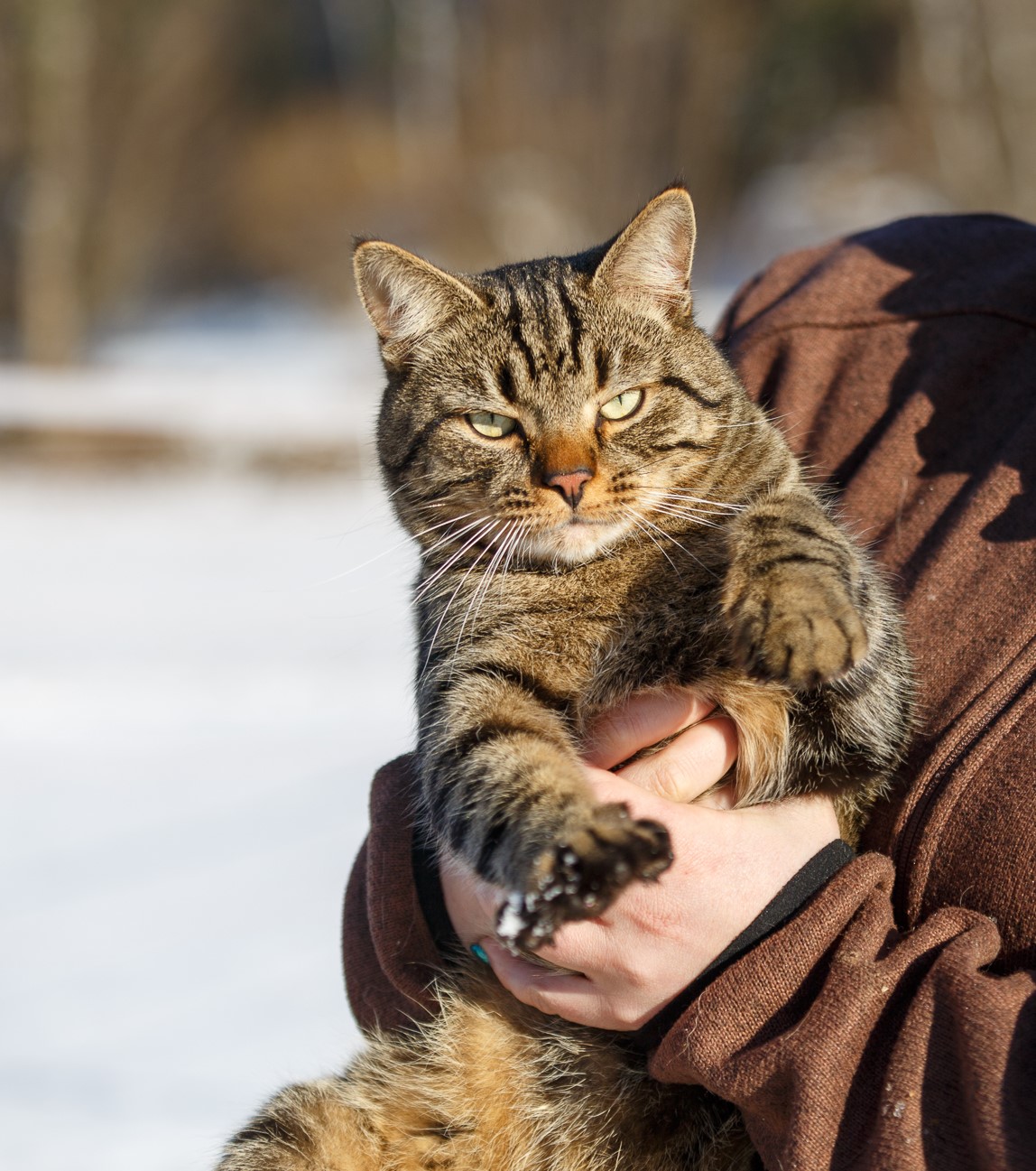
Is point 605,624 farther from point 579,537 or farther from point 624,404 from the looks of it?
point 624,404

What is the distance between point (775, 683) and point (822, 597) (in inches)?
4.8

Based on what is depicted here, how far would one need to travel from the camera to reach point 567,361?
194 cm

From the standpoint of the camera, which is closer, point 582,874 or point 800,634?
point 582,874

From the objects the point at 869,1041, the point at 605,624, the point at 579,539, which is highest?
the point at 579,539

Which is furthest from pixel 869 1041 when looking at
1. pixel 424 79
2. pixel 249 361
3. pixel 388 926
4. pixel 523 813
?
pixel 424 79

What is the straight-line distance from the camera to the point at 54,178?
10.5m

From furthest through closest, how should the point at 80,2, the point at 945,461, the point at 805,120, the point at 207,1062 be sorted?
the point at 805,120 < the point at 80,2 < the point at 207,1062 < the point at 945,461

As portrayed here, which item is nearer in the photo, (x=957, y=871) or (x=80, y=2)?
(x=957, y=871)

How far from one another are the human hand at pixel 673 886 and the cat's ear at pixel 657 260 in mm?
743

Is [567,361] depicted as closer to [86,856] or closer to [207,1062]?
[207,1062]

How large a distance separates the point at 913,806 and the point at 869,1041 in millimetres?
323

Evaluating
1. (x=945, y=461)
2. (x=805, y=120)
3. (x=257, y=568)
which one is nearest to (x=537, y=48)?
(x=805, y=120)

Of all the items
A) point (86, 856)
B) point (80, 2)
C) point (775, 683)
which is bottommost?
point (775, 683)

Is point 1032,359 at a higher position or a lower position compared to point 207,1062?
higher
